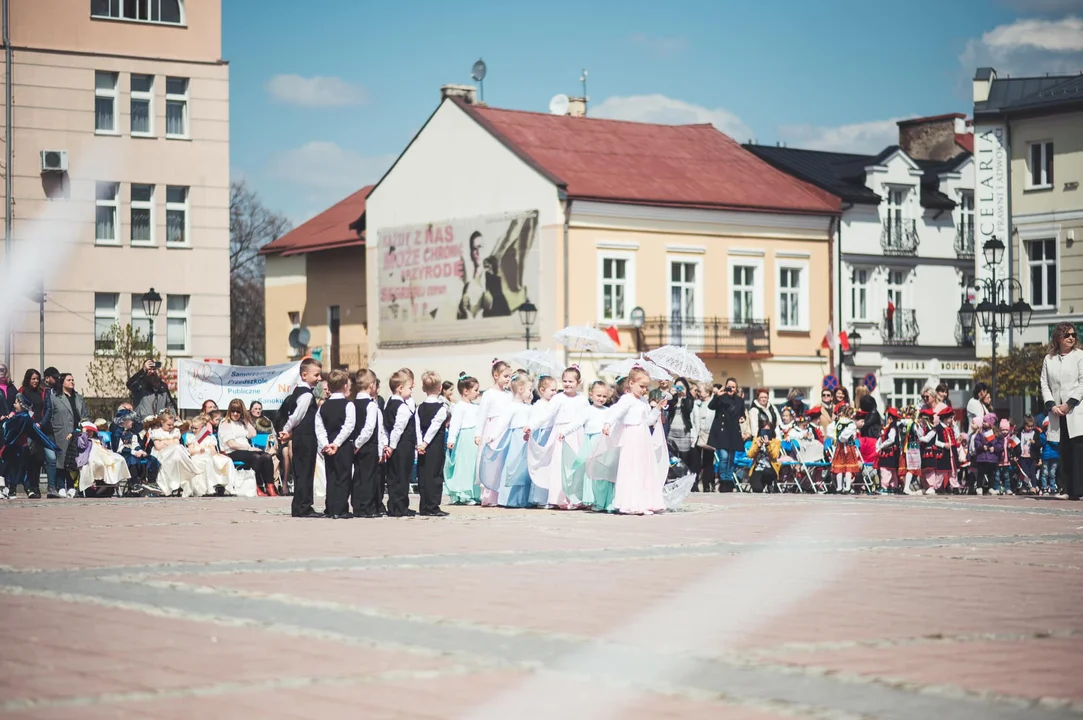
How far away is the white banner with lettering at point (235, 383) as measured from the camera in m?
33.8

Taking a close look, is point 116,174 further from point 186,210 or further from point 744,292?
point 744,292

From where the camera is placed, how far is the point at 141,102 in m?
49.3

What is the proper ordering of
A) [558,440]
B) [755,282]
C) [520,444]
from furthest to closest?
[755,282] → [520,444] → [558,440]

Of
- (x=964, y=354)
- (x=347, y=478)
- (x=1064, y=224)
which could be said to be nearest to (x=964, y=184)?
(x=964, y=354)

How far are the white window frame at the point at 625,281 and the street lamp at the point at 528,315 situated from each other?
2.25 m

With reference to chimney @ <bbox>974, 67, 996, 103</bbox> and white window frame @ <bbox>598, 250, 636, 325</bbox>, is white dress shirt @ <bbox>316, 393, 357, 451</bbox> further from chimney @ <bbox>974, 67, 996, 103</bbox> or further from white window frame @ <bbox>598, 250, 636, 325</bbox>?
chimney @ <bbox>974, 67, 996, 103</bbox>

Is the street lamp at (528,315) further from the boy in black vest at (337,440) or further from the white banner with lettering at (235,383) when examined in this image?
the boy in black vest at (337,440)

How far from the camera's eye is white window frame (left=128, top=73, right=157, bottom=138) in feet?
161

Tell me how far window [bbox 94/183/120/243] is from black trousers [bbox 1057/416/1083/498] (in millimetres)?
32906

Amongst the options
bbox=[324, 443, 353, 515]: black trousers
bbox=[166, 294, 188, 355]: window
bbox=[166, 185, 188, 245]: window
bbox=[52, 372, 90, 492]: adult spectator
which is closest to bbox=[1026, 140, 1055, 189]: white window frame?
bbox=[166, 185, 188, 245]: window

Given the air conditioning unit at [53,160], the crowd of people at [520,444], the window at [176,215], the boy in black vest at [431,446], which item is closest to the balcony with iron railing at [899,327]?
the window at [176,215]

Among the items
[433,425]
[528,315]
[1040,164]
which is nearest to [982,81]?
[1040,164]

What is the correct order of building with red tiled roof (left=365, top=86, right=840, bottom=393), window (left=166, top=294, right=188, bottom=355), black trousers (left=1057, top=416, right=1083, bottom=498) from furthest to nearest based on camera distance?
1. building with red tiled roof (left=365, top=86, right=840, bottom=393)
2. window (left=166, top=294, right=188, bottom=355)
3. black trousers (left=1057, top=416, right=1083, bottom=498)

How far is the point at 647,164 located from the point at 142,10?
17352mm
